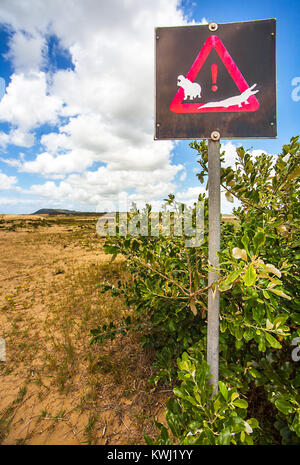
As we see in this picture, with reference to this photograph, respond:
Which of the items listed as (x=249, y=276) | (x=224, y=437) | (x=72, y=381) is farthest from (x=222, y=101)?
(x=72, y=381)

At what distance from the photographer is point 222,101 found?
1111 millimetres

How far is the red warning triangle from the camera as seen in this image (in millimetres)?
1102

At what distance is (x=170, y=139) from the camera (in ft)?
3.75

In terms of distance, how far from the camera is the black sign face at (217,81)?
3.61 feet

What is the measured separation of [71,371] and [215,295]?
96.1 inches

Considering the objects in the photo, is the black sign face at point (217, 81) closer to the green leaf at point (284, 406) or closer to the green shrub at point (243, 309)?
the green shrub at point (243, 309)

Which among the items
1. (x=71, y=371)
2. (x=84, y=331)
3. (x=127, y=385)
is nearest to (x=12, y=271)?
(x=84, y=331)

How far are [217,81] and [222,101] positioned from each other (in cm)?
11

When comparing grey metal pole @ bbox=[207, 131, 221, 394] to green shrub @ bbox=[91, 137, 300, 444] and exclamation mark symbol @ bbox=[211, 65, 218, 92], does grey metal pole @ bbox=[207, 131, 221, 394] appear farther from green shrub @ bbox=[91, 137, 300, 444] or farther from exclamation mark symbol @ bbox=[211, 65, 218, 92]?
exclamation mark symbol @ bbox=[211, 65, 218, 92]

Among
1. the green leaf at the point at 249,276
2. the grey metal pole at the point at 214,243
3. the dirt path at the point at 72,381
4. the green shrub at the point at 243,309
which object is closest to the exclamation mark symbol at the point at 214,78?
the grey metal pole at the point at 214,243

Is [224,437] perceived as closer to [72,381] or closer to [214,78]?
[214,78]

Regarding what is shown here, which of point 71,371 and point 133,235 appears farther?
point 71,371

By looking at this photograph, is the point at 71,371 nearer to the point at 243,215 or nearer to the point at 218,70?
the point at 243,215
